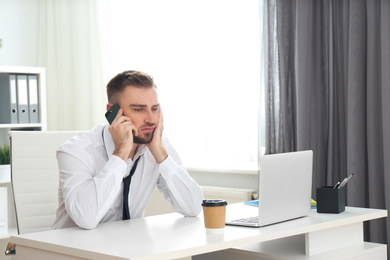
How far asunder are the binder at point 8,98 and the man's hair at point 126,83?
171 centimetres

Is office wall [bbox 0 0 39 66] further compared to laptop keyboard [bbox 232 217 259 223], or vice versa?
office wall [bbox 0 0 39 66]

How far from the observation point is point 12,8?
431cm

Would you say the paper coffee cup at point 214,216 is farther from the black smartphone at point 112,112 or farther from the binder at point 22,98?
the binder at point 22,98

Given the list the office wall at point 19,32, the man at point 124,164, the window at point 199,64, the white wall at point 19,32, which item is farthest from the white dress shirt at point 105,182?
the office wall at point 19,32

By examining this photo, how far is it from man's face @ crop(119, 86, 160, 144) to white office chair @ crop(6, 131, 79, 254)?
68 centimetres

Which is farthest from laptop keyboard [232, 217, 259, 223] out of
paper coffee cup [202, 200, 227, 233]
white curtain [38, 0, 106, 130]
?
white curtain [38, 0, 106, 130]

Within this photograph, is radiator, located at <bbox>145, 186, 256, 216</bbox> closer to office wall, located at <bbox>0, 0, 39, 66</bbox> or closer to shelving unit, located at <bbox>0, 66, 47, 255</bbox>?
shelving unit, located at <bbox>0, 66, 47, 255</bbox>

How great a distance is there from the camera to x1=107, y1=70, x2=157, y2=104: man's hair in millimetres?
2129

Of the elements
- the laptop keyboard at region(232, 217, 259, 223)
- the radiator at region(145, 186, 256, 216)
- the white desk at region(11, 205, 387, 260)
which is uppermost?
the laptop keyboard at region(232, 217, 259, 223)

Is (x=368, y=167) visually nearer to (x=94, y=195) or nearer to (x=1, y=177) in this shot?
(x=94, y=195)

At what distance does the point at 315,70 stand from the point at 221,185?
1.09 meters

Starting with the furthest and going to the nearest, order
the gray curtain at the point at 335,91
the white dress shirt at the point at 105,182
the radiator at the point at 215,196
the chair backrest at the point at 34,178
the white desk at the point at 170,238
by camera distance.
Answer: the radiator at the point at 215,196 → the gray curtain at the point at 335,91 → the chair backrest at the point at 34,178 → the white dress shirt at the point at 105,182 → the white desk at the point at 170,238

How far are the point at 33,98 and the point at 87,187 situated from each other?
2.01 metres

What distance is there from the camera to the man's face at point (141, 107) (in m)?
2.11
